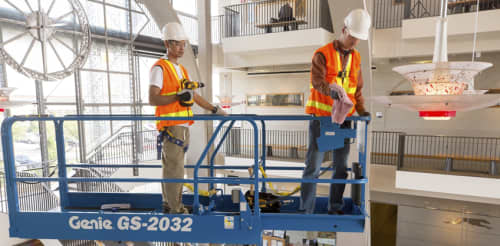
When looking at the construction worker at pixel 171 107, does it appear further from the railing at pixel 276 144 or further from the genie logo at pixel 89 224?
the railing at pixel 276 144

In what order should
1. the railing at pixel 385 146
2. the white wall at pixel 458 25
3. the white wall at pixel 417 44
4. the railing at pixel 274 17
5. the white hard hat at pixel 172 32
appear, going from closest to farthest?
1. the white hard hat at pixel 172 32
2. the white wall at pixel 458 25
3. the white wall at pixel 417 44
4. the railing at pixel 274 17
5. the railing at pixel 385 146

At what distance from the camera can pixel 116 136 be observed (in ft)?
34.3

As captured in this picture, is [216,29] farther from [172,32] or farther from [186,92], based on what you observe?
[186,92]

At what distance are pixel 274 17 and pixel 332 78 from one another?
11.2m

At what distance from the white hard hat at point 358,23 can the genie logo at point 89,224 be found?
2.80 metres

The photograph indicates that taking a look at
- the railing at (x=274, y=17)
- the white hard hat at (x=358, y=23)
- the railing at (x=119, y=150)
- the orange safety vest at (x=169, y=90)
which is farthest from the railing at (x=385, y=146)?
the orange safety vest at (x=169, y=90)

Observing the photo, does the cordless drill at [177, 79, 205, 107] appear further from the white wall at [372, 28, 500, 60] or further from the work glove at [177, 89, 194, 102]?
the white wall at [372, 28, 500, 60]

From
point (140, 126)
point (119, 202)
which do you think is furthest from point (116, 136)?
point (119, 202)

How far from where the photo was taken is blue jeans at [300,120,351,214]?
9.52ft

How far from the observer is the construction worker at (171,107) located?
2.95 meters

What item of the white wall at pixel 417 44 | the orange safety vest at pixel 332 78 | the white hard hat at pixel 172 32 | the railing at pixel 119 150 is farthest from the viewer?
the railing at pixel 119 150

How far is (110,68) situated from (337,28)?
26.7 ft

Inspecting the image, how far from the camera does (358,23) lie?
257 centimetres

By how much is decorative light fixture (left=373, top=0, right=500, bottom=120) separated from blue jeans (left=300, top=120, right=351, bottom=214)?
2.40 ft
